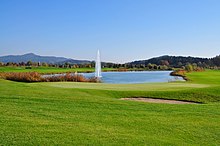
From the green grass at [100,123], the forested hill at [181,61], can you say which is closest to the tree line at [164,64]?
the forested hill at [181,61]

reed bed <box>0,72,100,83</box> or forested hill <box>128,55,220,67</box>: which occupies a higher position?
forested hill <box>128,55,220,67</box>

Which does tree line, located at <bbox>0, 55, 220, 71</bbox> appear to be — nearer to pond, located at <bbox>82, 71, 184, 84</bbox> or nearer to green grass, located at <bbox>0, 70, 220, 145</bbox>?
pond, located at <bbox>82, 71, 184, 84</bbox>

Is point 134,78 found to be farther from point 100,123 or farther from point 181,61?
point 181,61

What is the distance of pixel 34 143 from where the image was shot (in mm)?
7188

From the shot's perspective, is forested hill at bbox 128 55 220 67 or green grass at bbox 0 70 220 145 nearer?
green grass at bbox 0 70 220 145

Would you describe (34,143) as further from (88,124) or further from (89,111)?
(89,111)

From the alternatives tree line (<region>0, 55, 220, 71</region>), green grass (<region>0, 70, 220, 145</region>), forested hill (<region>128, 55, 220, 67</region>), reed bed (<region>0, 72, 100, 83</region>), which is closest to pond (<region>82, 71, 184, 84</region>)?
reed bed (<region>0, 72, 100, 83</region>)

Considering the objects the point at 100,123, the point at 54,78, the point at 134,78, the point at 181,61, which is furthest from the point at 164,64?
the point at 100,123

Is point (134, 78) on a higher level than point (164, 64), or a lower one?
lower

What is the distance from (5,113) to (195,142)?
19.2 feet

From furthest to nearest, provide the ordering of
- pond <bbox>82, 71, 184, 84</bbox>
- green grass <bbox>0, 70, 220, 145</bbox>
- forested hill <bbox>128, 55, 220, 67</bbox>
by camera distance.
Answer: forested hill <bbox>128, 55, 220, 67</bbox>
pond <bbox>82, 71, 184, 84</bbox>
green grass <bbox>0, 70, 220, 145</bbox>

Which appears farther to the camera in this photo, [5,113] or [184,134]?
[5,113]

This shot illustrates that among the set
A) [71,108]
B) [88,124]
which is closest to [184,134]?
[88,124]

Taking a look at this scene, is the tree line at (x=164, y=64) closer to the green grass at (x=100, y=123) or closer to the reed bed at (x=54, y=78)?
the reed bed at (x=54, y=78)
